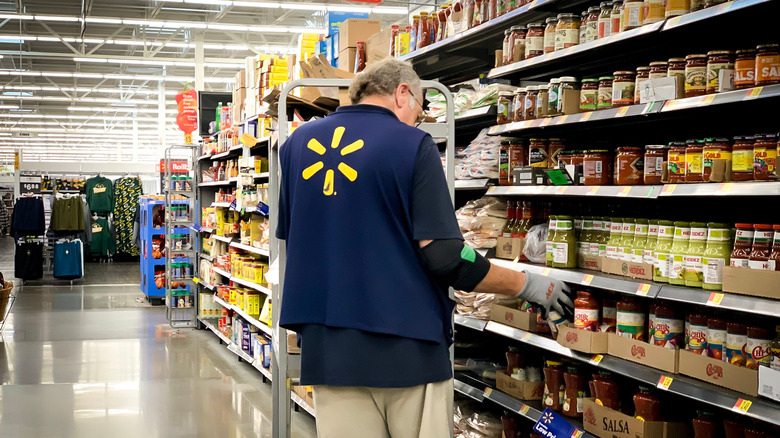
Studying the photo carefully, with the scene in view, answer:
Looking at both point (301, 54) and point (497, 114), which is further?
point (301, 54)

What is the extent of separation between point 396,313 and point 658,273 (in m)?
1.26

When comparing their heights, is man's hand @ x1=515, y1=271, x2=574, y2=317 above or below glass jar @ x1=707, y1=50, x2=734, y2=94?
below

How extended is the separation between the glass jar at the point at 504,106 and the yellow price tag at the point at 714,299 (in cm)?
140

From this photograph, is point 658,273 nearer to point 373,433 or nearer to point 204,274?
point 373,433

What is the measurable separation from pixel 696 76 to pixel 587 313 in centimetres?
101

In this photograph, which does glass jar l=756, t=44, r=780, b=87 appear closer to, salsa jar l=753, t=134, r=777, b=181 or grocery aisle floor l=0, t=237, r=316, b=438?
salsa jar l=753, t=134, r=777, b=181

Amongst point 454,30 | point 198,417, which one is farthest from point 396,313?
point 198,417

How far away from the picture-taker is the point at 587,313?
2975 mm

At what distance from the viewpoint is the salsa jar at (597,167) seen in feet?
9.78

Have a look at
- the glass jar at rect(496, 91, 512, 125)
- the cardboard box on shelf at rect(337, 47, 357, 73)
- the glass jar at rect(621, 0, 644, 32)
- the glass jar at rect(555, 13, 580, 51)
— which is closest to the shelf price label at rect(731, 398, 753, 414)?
the glass jar at rect(621, 0, 644, 32)

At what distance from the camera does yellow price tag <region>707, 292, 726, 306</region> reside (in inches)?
93.1

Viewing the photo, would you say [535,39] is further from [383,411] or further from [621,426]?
[383,411]

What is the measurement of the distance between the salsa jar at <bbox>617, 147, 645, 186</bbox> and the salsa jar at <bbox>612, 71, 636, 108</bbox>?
18 cm

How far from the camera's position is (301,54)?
5746 mm
